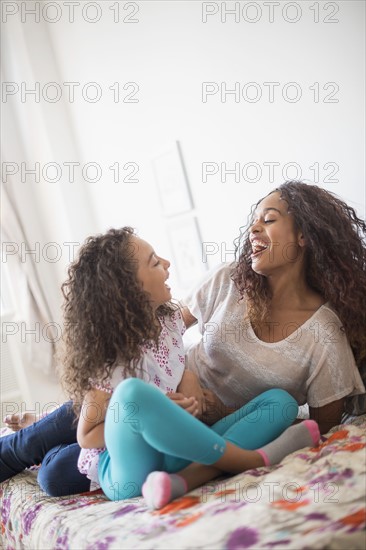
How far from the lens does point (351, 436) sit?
4.66ft

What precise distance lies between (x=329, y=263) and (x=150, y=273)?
529 millimetres

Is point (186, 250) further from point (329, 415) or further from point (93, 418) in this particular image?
point (93, 418)

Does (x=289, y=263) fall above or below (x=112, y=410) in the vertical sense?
above

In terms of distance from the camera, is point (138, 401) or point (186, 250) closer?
point (138, 401)

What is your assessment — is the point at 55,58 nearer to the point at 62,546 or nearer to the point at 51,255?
the point at 51,255

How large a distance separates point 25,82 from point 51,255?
3.73ft

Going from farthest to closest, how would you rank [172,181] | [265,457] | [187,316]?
[172,181] → [187,316] → [265,457]

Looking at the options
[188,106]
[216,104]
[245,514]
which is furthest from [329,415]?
[188,106]

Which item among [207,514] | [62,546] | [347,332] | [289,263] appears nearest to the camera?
[207,514]

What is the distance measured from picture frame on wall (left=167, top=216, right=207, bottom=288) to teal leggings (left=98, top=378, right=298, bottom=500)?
5.19 feet

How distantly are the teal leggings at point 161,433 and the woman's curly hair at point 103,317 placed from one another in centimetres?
16

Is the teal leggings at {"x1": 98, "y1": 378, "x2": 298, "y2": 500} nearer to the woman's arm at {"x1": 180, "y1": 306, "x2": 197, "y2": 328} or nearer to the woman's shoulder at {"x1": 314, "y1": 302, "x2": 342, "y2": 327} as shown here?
the woman's shoulder at {"x1": 314, "y1": 302, "x2": 342, "y2": 327}

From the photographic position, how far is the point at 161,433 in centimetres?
123

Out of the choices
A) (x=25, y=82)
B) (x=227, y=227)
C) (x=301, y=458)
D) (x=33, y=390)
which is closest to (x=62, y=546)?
(x=301, y=458)
